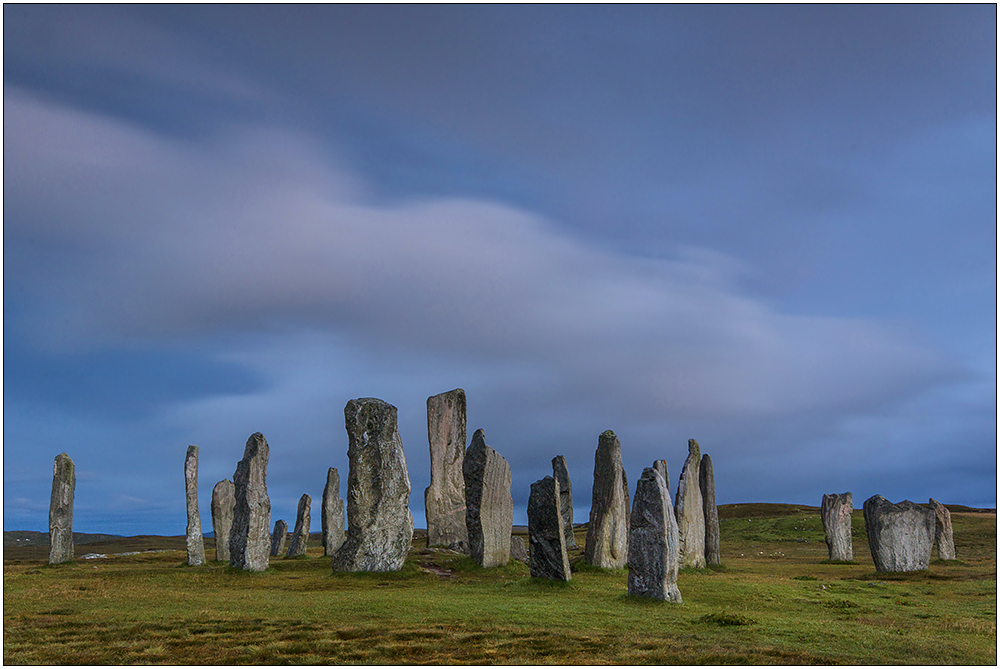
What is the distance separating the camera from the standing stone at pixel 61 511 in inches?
1249

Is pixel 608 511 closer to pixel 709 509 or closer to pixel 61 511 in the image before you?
pixel 709 509

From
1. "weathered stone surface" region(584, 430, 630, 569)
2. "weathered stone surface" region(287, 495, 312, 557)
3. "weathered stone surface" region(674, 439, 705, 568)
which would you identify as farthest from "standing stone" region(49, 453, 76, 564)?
"weathered stone surface" region(674, 439, 705, 568)

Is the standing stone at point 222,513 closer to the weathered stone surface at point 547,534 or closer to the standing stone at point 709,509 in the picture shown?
the weathered stone surface at point 547,534

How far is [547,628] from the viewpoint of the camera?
1380cm

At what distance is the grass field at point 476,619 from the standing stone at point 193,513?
4292mm

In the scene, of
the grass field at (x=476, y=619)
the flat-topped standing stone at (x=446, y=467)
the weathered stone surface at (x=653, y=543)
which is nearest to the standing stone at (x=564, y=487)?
the flat-topped standing stone at (x=446, y=467)

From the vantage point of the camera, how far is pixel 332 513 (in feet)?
120

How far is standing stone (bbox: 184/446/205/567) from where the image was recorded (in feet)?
99.7

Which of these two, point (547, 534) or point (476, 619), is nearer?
point (476, 619)

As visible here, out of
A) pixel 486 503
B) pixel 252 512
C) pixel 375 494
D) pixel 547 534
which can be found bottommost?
pixel 547 534

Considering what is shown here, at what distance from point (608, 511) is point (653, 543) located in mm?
9168

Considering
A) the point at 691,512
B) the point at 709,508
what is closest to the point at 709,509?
the point at 709,508

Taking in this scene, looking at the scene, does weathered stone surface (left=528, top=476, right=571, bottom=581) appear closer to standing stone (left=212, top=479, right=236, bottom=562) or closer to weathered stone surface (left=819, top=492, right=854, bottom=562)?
standing stone (left=212, top=479, right=236, bottom=562)

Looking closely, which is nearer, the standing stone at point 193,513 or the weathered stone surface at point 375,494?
the weathered stone surface at point 375,494
